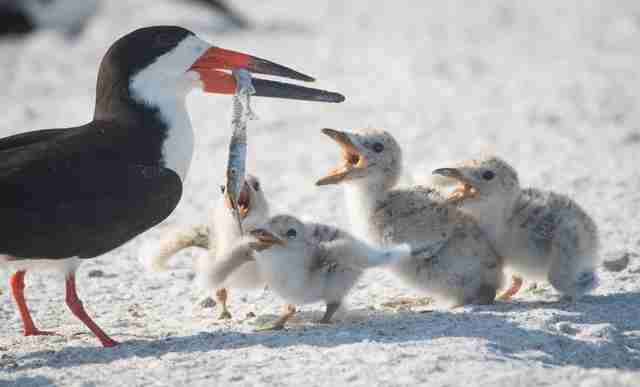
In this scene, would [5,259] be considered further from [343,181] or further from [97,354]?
[343,181]

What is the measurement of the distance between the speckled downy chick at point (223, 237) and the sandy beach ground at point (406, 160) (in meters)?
0.24

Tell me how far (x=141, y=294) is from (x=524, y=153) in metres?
4.34

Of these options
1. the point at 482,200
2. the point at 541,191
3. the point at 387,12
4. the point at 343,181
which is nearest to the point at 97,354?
the point at 343,181

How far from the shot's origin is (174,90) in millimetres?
5637

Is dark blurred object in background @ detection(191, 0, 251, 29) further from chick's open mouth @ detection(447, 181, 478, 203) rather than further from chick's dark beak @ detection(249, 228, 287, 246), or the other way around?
chick's dark beak @ detection(249, 228, 287, 246)

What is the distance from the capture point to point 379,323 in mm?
5227

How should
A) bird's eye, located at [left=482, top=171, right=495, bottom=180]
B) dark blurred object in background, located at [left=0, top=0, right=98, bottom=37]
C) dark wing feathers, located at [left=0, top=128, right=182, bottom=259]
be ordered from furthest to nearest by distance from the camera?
dark blurred object in background, located at [left=0, top=0, right=98, bottom=37] < bird's eye, located at [left=482, top=171, right=495, bottom=180] < dark wing feathers, located at [left=0, top=128, right=182, bottom=259]

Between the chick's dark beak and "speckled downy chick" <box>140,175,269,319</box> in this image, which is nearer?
the chick's dark beak

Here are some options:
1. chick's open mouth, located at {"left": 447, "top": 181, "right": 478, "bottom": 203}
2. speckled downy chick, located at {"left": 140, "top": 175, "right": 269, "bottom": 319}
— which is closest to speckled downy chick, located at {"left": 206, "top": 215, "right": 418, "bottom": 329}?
speckled downy chick, located at {"left": 140, "top": 175, "right": 269, "bottom": 319}

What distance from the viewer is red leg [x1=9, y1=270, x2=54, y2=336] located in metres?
5.40

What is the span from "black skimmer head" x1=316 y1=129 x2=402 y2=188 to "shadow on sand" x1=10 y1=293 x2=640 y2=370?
0.86 metres

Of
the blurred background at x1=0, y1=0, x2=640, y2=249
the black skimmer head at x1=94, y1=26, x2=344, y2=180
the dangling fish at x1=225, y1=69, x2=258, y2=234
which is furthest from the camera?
the blurred background at x1=0, y1=0, x2=640, y2=249

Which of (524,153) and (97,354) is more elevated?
(524,153)

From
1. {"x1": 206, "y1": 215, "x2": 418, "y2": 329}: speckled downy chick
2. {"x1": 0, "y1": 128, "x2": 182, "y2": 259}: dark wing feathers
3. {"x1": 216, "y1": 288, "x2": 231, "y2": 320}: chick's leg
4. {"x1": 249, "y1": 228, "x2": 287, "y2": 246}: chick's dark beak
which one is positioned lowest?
{"x1": 216, "y1": 288, "x2": 231, "y2": 320}: chick's leg
